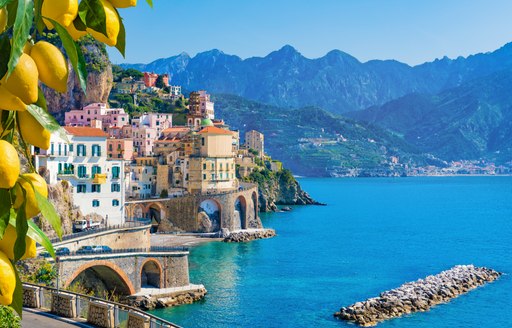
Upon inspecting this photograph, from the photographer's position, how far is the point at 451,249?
7019 centimetres

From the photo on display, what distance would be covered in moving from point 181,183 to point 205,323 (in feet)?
142

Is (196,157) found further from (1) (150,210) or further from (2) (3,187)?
(2) (3,187)

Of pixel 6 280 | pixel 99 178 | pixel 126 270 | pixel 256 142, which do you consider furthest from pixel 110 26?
pixel 256 142

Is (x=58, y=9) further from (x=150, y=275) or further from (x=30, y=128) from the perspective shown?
(x=150, y=275)

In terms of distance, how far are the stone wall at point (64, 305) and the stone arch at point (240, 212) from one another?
2284 inches

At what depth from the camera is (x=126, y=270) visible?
127 feet

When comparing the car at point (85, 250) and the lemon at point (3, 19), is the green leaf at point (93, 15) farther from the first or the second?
the car at point (85, 250)

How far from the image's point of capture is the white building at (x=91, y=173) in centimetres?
4959

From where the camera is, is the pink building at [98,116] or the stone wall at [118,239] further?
the pink building at [98,116]

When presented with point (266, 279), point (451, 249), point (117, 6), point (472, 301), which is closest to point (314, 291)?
point (266, 279)

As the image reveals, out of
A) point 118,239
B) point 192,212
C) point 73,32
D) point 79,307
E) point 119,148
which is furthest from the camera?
point 119,148

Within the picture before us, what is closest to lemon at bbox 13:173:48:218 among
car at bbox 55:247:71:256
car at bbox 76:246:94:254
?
car at bbox 55:247:71:256

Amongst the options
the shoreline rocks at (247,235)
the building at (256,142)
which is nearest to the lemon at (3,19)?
the shoreline rocks at (247,235)

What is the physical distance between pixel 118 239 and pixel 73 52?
44726 mm
